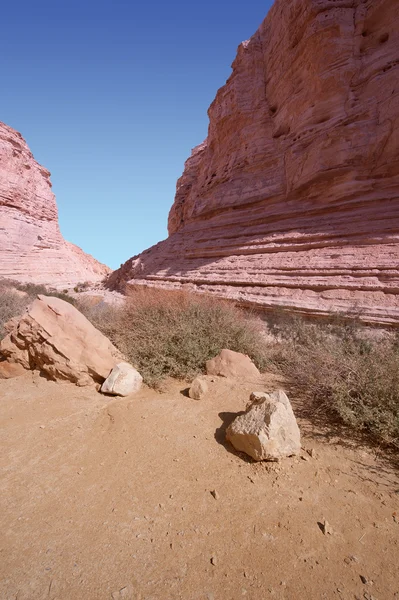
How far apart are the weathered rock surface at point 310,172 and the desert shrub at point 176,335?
291 cm

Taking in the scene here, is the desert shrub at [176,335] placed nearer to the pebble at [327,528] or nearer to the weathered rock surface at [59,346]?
the weathered rock surface at [59,346]

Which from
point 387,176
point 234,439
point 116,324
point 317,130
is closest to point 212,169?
point 317,130

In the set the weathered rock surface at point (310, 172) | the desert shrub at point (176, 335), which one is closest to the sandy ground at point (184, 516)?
the desert shrub at point (176, 335)

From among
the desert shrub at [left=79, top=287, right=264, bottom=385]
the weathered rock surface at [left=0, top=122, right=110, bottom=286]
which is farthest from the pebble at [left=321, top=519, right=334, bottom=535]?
the weathered rock surface at [left=0, top=122, right=110, bottom=286]

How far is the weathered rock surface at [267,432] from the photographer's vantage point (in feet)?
7.80

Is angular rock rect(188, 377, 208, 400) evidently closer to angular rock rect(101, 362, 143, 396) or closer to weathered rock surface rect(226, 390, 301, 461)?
angular rock rect(101, 362, 143, 396)

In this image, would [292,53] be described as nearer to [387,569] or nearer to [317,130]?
[317,130]

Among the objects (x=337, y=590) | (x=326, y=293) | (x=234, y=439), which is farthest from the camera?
(x=326, y=293)

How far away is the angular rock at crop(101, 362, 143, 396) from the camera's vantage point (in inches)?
145

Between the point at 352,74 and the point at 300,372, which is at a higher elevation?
the point at 352,74

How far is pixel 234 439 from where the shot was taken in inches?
103

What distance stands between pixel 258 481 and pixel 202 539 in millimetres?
639

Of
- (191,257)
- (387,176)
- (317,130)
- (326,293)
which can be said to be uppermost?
(317,130)

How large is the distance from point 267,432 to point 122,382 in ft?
6.86
